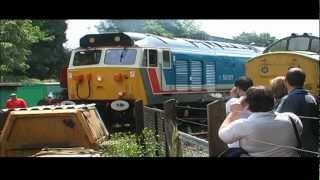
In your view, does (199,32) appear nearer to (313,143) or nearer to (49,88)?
(49,88)

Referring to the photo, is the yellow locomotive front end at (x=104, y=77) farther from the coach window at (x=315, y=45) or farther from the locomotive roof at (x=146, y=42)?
the coach window at (x=315, y=45)

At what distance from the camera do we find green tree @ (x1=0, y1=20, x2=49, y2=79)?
16484mm

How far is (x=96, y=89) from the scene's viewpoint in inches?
495

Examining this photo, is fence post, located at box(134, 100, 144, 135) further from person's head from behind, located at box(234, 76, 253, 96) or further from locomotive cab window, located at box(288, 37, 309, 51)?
locomotive cab window, located at box(288, 37, 309, 51)

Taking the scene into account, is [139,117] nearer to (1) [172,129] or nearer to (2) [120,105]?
(1) [172,129]

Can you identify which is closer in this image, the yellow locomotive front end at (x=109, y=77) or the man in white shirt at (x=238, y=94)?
the man in white shirt at (x=238, y=94)

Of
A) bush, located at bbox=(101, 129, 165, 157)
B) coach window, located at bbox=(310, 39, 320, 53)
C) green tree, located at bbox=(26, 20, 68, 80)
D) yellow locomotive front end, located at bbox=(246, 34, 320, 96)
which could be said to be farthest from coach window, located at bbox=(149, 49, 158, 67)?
green tree, located at bbox=(26, 20, 68, 80)

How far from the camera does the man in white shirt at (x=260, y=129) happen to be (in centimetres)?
390

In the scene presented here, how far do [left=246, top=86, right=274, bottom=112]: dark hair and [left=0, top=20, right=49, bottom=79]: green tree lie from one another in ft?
41.8

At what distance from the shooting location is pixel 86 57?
12844mm

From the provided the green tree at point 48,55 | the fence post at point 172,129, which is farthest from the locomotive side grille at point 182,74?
the green tree at point 48,55

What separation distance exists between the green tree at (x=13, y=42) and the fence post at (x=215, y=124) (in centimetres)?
1161
